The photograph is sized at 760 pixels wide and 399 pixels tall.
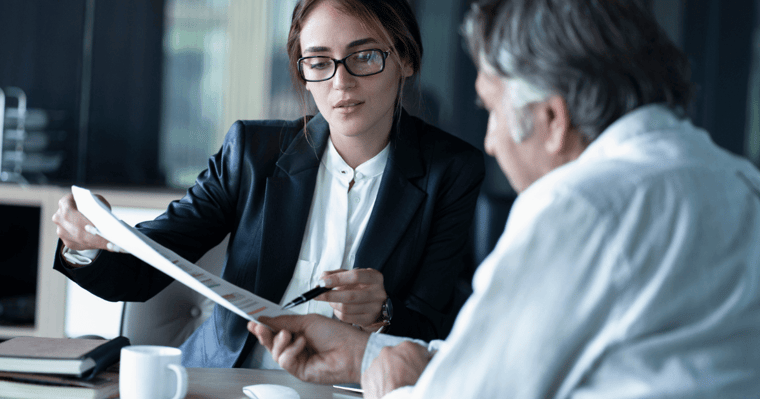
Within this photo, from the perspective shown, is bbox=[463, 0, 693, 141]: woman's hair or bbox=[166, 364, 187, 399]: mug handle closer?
bbox=[463, 0, 693, 141]: woman's hair

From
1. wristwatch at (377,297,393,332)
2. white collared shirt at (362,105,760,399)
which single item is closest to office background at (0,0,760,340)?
wristwatch at (377,297,393,332)

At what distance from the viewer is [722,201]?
1.86 feet

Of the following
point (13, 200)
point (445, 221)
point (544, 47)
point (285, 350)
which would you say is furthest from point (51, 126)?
point (544, 47)

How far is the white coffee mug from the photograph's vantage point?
792 mm

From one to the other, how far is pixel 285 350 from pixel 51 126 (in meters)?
2.77

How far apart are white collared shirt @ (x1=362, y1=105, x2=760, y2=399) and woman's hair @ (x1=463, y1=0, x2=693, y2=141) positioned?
0.10m

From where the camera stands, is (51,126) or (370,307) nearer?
(370,307)

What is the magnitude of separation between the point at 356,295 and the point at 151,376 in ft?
1.40

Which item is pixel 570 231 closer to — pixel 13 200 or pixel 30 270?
pixel 13 200

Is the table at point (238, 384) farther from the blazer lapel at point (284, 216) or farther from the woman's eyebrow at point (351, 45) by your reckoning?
the woman's eyebrow at point (351, 45)

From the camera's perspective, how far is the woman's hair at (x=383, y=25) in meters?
1.36

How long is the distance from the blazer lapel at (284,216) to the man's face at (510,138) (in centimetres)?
72

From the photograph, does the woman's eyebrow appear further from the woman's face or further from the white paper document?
the white paper document

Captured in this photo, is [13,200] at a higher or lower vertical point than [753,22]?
lower
